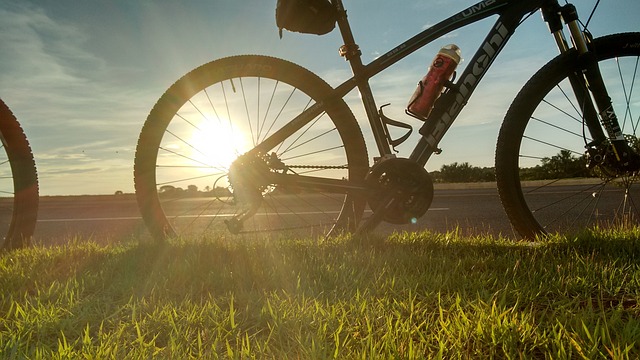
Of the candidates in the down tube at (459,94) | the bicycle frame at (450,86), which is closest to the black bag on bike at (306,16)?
the bicycle frame at (450,86)

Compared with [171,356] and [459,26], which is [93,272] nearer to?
[171,356]

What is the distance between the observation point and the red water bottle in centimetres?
384

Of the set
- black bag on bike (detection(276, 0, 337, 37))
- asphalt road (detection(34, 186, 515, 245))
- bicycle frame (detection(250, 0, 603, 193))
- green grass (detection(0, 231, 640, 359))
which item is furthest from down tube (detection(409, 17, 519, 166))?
asphalt road (detection(34, 186, 515, 245))

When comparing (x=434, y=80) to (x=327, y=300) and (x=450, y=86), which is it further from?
(x=327, y=300)

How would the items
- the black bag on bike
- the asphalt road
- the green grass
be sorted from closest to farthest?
the green grass < the black bag on bike < the asphalt road

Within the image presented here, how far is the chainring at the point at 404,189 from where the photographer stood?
3754 mm

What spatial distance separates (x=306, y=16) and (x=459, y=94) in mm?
1290

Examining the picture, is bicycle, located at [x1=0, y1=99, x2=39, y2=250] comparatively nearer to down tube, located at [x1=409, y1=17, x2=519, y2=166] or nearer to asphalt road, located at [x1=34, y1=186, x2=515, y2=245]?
asphalt road, located at [x1=34, y1=186, x2=515, y2=245]

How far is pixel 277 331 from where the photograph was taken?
2002 mm

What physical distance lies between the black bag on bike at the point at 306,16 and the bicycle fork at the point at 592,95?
1694 mm

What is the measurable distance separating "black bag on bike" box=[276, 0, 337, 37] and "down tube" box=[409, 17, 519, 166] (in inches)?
40.3

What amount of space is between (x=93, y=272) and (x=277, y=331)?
1.69 m

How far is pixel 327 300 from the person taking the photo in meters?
2.31

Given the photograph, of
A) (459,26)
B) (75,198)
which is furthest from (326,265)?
(75,198)
